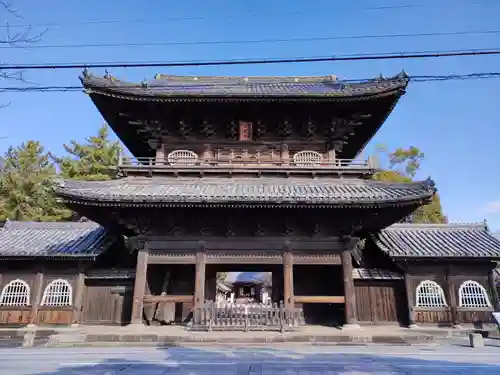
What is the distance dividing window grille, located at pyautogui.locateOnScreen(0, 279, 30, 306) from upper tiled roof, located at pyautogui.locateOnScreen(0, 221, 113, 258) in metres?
1.43

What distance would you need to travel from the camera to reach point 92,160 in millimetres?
36562

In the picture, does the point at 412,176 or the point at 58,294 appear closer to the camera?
the point at 58,294

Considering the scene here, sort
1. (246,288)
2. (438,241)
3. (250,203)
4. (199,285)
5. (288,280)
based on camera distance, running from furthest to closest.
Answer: (246,288), (438,241), (288,280), (199,285), (250,203)

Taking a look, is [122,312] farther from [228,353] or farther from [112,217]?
[228,353]

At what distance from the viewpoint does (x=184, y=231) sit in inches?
566

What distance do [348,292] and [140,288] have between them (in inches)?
328

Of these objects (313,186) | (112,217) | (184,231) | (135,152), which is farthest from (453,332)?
(135,152)

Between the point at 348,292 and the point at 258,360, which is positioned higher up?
the point at 348,292

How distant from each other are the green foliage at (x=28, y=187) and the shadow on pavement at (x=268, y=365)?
28340mm

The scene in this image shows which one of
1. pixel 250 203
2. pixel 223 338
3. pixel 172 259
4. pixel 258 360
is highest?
pixel 250 203

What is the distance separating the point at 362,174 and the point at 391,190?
70.2 inches

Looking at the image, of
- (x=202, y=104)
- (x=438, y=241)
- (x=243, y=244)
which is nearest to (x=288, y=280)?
(x=243, y=244)

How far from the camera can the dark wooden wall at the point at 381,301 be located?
49.5 feet

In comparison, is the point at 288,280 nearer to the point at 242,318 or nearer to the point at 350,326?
the point at 242,318
